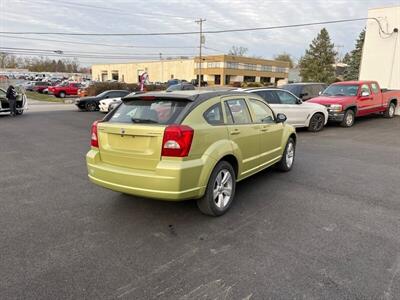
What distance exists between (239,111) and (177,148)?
1.52 m

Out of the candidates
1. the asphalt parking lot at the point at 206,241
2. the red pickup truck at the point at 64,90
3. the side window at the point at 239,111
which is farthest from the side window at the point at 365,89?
the red pickup truck at the point at 64,90

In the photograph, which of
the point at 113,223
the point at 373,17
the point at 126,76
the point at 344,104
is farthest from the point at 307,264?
the point at 126,76

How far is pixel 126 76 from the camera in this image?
95.2 m

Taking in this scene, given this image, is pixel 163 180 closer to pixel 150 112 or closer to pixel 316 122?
pixel 150 112

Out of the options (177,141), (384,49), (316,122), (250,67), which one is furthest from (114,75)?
(177,141)

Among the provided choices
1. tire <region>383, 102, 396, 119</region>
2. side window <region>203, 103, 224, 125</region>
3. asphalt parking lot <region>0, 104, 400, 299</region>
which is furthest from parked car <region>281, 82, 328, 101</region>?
side window <region>203, 103, 224, 125</region>

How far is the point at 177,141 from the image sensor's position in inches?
139

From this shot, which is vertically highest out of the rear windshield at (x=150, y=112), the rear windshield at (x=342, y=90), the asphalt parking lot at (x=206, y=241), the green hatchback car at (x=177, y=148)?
the rear windshield at (x=342, y=90)

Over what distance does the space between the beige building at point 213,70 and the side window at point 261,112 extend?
68.3 m

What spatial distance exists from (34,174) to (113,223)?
10.1 feet

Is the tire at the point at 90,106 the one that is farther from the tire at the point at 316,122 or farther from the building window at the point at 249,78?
the building window at the point at 249,78

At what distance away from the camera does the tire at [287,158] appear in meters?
6.09

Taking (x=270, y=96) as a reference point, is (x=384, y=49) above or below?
above

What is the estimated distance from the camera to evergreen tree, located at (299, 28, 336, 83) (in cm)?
5895
